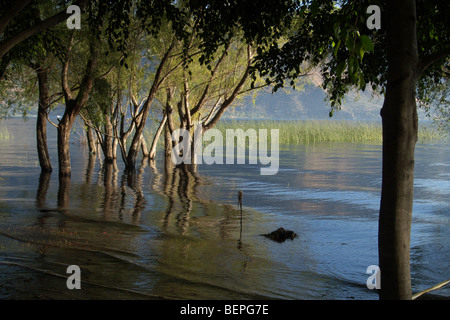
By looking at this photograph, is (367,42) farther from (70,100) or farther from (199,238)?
(70,100)

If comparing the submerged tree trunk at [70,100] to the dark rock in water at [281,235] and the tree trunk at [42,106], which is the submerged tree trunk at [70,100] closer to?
the tree trunk at [42,106]

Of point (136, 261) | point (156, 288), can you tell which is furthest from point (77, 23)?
point (156, 288)

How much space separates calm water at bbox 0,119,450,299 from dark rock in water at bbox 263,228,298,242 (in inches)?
6.9

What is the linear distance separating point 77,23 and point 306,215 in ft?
28.0

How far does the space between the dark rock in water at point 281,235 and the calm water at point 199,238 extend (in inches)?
6.9

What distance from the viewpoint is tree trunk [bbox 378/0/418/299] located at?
15.2ft

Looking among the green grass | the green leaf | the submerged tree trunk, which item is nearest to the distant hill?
the green grass

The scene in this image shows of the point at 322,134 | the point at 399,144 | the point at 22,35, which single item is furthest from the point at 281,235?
the point at 322,134

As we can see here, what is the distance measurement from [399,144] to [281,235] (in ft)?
21.1

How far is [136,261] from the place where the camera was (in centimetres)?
862

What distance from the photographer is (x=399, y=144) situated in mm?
4656

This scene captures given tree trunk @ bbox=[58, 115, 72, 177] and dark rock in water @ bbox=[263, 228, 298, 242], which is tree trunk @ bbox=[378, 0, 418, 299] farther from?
tree trunk @ bbox=[58, 115, 72, 177]

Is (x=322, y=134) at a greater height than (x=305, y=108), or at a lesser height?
lesser
